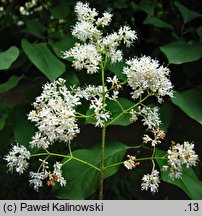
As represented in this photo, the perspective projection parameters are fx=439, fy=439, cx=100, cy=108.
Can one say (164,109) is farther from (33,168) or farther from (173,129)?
(33,168)

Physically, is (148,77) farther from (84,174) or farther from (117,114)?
(84,174)

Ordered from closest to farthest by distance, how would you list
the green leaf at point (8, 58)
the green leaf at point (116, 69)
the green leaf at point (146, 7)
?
the green leaf at point (8, 58), the green leaf at point (116, 69), the green leaf at point (146, 7)

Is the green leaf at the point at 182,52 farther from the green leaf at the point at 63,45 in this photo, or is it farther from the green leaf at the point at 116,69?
the green leaf at the point at 63,45

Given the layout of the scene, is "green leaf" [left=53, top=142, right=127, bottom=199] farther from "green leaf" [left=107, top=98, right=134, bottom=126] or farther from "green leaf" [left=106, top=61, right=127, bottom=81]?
"green leaf" [left=106, top=61, right=127, bottom=81]

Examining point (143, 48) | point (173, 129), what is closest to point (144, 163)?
point (173, 129)

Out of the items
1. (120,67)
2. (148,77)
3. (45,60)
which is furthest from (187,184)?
(45,60)

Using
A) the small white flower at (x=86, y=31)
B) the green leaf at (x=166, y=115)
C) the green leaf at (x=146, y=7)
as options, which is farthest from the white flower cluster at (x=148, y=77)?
the green leaf at (x=146, y=7)

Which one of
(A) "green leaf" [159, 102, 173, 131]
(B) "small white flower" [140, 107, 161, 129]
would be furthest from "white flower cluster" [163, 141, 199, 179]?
(A) "green leaf" [159, 102, 173, 131]
